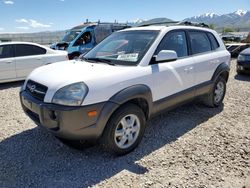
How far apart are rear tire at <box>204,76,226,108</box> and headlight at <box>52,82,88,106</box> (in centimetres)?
308

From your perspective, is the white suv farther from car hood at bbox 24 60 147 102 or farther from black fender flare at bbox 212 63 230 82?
black fender flare at bbox 212 63 230 82

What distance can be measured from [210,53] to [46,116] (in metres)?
3.42

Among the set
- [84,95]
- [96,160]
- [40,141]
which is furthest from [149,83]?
[40,141]

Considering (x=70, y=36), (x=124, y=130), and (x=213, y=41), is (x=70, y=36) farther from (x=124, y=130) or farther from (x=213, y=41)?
(x=124, y=130)

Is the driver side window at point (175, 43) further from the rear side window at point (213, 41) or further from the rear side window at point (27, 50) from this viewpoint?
the rear side window at point (27, 50)

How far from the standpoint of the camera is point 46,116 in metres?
2.92

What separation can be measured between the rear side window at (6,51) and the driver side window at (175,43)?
5729mm

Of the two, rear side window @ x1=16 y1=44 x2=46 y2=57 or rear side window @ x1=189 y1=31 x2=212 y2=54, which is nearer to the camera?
rear side window @ x1=189 y1=31 x2=212 y2=54

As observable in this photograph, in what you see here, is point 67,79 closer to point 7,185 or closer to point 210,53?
point 7,185

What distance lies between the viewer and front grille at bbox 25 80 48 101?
307 cm

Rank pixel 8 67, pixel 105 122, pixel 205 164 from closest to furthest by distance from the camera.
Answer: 1. pixel 105 122
2. pixel 205 164
3. pixel 8 67

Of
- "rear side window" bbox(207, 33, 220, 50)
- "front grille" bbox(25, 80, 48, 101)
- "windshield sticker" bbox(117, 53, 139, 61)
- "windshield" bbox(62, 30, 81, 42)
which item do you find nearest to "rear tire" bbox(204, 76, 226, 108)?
"rear side window" bbox(207, 33, 220, 50)

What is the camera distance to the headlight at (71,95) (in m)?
2.83

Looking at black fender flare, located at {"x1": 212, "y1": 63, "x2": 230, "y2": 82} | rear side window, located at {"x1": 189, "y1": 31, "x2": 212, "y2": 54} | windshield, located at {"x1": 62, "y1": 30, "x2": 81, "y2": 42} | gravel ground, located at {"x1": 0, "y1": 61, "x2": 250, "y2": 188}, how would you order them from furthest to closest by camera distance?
A: windshield, located at {"x1": 62, "y1": 30, "x2": 81, "y2": 42} < black fender flare, located at {"x1": 212, "y1": 63, "x2": 230, "y2": 82} < rear side window, located at {"x1": 189, "y1": 31, "x2": 212, "y2": 54} < gravel ground, located at {"x1": 0, "y1": 61, "x2": 250, "y2": 188}
